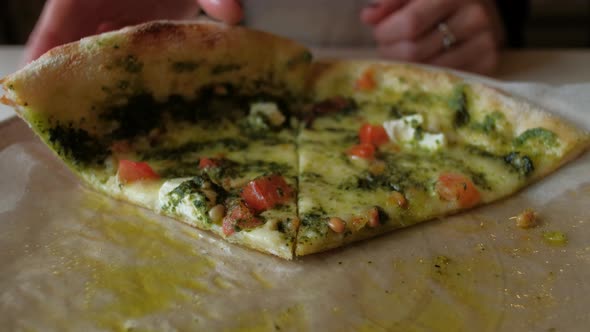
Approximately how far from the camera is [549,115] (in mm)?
2844

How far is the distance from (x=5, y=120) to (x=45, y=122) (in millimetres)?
491

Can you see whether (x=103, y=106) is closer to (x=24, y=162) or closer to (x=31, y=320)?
(x=24, y=162)

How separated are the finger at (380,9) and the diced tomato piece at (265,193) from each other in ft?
6.38

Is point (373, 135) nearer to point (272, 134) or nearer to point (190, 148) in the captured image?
point (272, 134)

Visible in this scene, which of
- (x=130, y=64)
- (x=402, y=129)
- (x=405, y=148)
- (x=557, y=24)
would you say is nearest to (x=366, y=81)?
(x=402, y=129)

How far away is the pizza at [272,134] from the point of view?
7.93ft

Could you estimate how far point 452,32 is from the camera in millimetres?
3955

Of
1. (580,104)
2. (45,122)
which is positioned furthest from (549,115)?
(45,122)

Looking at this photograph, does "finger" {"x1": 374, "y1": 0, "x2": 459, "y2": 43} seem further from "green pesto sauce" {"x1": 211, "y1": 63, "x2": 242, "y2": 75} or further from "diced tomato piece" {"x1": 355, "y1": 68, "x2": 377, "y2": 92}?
"green pesto sauce" {"x1": 211, "y1": 63, "x2": 242, "y2": 75}

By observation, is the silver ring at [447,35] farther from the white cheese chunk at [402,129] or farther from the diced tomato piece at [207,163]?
the diced tomato piece at [207,163]

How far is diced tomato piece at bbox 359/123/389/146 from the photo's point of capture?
2.95 metres

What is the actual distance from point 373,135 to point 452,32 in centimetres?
141

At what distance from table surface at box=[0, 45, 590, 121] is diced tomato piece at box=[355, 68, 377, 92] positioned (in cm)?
81

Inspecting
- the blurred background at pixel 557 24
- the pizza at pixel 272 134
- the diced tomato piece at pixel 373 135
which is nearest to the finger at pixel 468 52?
the pizza at pixel 272 134
